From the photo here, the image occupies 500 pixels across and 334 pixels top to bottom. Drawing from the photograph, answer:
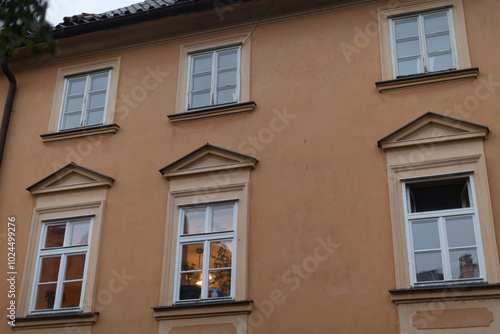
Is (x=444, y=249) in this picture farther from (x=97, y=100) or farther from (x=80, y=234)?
(x=97, y=100)

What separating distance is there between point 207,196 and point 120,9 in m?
5.12

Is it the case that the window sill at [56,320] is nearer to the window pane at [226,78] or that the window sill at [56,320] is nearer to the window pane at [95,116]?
Result: the window pane at [95,116]

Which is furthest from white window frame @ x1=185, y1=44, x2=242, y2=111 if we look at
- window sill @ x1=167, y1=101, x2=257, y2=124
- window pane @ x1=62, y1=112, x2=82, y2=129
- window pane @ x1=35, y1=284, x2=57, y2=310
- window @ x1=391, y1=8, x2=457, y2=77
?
window pane @ x1=35, y1=284, x2=57, y2=310

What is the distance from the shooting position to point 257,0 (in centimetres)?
1143

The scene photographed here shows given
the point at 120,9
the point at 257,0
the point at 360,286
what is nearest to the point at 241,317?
the point at 360,286

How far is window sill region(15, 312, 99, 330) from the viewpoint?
9969mm

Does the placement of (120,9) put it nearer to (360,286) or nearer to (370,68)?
(370,68)

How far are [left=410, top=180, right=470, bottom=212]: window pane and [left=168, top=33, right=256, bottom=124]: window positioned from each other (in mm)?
3065

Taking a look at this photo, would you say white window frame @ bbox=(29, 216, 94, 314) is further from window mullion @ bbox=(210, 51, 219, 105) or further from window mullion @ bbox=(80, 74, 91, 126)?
window mullion @ bbox=(210, 51, 219, 105)

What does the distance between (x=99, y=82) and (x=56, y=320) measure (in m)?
4.54

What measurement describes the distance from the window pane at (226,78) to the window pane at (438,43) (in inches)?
129

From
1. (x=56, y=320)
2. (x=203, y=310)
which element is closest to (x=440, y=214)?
(x=203, y=310)

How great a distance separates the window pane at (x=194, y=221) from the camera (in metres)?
10.2

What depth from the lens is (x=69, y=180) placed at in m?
11.3
